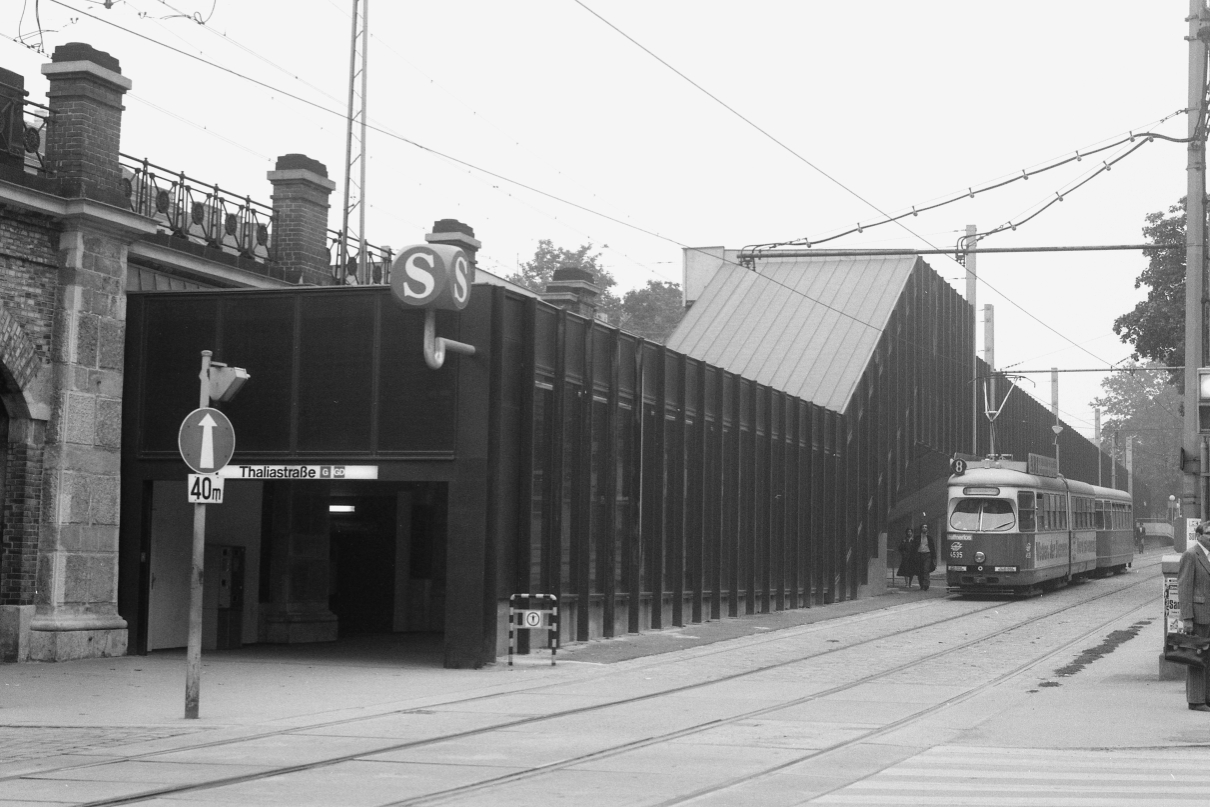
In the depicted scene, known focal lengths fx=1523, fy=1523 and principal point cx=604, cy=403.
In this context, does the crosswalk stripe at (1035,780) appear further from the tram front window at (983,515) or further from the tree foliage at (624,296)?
the tree foliage at (624,296)

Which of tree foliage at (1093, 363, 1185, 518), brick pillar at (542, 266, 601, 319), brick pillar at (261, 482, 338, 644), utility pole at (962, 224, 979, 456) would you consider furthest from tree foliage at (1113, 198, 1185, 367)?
tree foliage at (1093, 363, 1185, 518)

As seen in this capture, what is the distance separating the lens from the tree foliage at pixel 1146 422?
143m

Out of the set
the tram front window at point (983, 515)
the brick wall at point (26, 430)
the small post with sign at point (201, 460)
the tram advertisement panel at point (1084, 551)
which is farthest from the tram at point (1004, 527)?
the small post with sign at point (201, 460)

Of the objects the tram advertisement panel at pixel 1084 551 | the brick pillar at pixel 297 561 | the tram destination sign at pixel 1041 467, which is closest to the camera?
the brick pillar at pixel 297 561

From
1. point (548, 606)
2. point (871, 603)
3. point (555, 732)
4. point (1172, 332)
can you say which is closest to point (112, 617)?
point (548, 606)

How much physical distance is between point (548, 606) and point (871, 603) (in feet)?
62.5

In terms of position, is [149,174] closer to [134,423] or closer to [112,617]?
[134,423]

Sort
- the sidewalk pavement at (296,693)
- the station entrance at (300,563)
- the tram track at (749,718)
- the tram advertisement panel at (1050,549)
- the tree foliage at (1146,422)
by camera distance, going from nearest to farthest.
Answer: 1. the tram track at (749,718)
2. the sidewalk pavement at (296,693)
3. the station entrance at (300,563)
4. the tram advertisement panel at (1050,549)
5. the tree foliage at (1146,422)

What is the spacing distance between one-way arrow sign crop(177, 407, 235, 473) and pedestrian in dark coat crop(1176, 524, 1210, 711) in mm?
9417

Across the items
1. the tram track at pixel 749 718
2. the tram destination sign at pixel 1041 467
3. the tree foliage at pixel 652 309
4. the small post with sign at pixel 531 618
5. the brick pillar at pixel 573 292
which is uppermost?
the tree foliage at pixel 652 309

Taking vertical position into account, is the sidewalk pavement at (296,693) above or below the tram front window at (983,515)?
below

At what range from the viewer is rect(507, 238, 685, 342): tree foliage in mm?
89875

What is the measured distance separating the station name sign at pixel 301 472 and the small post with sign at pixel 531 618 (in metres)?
2.60

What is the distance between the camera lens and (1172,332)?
47250mm
